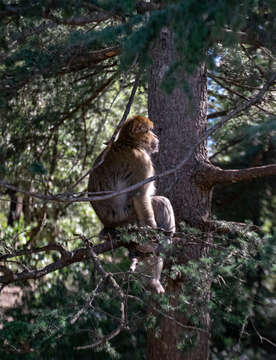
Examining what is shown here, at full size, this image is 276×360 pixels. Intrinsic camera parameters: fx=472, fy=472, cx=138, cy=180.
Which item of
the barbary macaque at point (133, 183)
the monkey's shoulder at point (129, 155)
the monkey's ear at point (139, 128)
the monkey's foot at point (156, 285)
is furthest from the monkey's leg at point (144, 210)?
the monkey's ear at point (139, 128)

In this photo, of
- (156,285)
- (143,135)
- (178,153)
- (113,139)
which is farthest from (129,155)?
(156,285)

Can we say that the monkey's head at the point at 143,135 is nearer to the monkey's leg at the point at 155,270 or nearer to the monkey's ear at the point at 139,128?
the monkey's ear at the point at 139,128

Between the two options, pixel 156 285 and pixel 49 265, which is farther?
pixel 156 285

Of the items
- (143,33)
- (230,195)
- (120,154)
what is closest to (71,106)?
(120,154)

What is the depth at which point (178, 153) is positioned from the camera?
6.02 meters

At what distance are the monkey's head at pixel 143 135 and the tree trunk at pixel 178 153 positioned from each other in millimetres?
180

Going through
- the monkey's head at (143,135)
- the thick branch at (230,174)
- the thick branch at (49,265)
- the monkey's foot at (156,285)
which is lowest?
the monkey's foot at (156,285)

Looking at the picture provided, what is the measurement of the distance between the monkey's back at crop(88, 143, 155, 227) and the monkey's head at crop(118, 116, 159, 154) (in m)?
0.15

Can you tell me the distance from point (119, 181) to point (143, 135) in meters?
0.68

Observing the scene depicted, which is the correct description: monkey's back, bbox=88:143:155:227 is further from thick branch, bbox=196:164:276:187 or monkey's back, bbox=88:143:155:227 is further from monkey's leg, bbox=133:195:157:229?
thick branch, bbox=196:164:276:187

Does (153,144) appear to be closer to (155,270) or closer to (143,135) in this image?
(143,135)

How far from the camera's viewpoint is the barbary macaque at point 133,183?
5.55 metres

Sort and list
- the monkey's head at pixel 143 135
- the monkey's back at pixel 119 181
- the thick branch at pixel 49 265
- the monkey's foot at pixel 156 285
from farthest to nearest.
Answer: the monkey's head at pixel 143 135 < the monkey's back at pixel 119 181 < the monkey's foot at pixel 156 285 < the thick branch at pixel 49 265

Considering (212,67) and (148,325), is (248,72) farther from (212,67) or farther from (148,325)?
(148,325)
